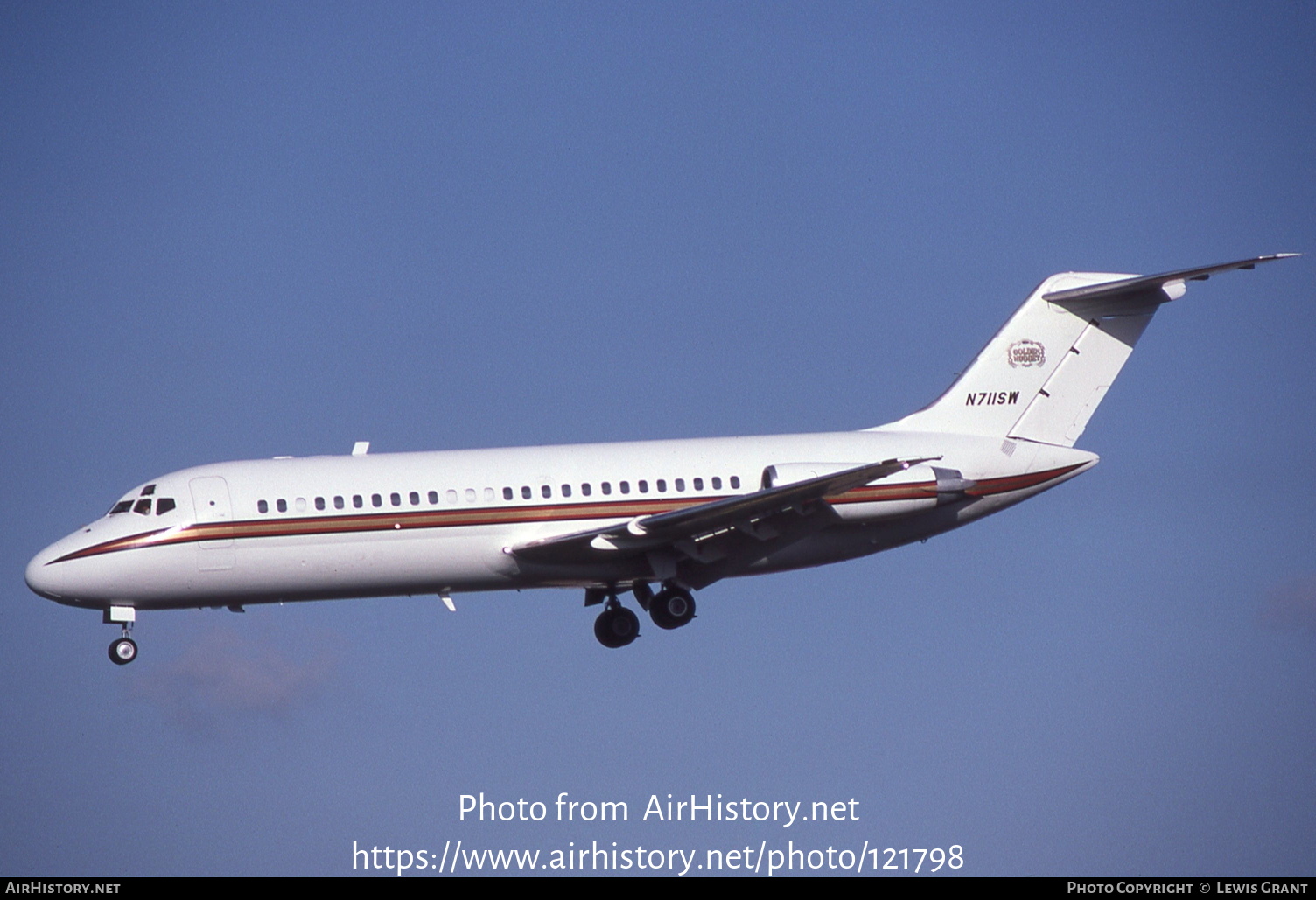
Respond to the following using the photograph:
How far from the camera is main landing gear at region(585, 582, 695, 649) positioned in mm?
36188

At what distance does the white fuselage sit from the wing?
35 cm

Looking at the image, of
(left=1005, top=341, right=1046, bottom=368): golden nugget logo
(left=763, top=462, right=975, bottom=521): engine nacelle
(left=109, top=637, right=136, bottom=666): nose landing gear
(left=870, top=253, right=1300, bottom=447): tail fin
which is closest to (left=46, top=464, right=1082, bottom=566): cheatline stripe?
(left=763, top=462, right=975, bottom=521): engine nacelle

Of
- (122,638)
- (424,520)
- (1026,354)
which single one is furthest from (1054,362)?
(122,638)

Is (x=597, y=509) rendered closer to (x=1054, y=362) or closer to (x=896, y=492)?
(x=896, y=492)

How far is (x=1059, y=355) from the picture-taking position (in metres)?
39.0

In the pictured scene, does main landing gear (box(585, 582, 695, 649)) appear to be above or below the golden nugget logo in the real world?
below

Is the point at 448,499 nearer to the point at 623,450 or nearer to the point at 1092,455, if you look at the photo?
the point at 623,450

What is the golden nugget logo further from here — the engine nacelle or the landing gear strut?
the landing gear strut

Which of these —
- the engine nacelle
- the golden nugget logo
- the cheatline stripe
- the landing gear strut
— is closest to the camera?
the cheatline stripe

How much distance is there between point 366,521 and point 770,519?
8143 millimetres

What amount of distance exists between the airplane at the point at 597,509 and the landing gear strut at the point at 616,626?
4 centimetres
